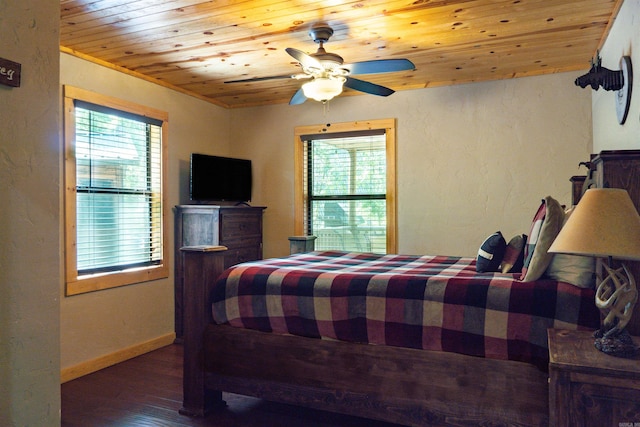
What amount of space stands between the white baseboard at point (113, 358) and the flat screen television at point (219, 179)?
51.9 inches

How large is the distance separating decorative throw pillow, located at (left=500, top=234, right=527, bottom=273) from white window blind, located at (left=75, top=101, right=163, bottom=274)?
2924 millimetres

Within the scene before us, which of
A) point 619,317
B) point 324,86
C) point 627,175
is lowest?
point 619,317

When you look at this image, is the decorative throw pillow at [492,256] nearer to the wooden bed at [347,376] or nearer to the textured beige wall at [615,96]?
the wooden bed at [347,376]

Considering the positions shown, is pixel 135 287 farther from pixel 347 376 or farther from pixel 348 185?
pixel 347 376

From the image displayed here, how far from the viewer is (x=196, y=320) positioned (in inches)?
103

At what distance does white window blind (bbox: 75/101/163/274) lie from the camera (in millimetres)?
3445

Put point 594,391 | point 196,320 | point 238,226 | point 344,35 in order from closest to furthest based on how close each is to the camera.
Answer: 1. point 594,391
2. point 196,320
3. point 344,35
4. point 238,226

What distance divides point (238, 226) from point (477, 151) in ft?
7.58

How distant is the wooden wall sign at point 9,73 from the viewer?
1561 millimetres

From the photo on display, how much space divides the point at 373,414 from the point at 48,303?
1.50 m

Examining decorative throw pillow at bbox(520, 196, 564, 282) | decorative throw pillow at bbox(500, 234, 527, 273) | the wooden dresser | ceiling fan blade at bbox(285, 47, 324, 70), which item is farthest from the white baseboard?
decorative throw pillow at bbox(520, 196, 564, 282)

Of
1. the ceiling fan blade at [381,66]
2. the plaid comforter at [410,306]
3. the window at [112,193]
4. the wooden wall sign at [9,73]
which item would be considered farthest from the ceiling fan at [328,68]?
the window at [112,193]

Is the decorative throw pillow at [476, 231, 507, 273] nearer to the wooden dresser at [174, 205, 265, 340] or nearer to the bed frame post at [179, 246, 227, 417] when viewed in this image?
the bed frame post at [179, 246, 227, 417]

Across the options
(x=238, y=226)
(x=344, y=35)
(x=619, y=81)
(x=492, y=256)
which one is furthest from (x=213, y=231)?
(x=619, y=81)
